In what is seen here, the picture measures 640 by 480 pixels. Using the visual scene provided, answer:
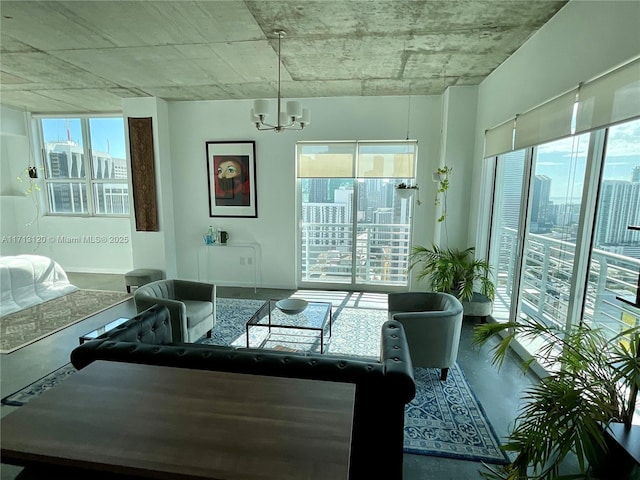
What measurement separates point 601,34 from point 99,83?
5218 mm

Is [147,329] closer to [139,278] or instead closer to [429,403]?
[429,403]

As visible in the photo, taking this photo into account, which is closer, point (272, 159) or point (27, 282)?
point (27, 282)

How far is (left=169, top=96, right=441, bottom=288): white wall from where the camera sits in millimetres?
4879

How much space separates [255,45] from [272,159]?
2.14 metres

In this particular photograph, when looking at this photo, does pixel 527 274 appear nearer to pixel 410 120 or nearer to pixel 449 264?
pixel 449 264

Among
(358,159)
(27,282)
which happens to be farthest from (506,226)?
(27,282)

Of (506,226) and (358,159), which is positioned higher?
(358,159)

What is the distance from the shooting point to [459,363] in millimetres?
3152

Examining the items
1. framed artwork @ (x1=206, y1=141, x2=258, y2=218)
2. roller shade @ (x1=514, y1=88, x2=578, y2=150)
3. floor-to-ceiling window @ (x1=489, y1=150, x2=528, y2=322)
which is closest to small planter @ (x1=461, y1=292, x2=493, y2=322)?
floor-to-ceiling window @ (x1=489, y1=150, x2=528, y2=322)

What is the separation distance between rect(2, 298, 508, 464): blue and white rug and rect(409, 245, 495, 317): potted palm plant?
99cm

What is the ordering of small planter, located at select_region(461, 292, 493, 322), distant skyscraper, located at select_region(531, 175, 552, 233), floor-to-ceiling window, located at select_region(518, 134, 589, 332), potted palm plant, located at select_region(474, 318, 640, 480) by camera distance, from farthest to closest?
small planter, located at select_region(461, 292, 493, 322)
distant skyscraper, located at select_region(531, 175, 552, 233)
floor-to-ceiling window, located at select_region(518, 134, 589, 332)
potted palm plant, located at select_region(474, 318, 640, 480)

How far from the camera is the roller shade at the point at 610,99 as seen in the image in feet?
5.85

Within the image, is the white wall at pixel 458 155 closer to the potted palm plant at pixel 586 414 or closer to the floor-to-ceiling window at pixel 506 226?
the floor-to-ceiling window at pixel 506 226

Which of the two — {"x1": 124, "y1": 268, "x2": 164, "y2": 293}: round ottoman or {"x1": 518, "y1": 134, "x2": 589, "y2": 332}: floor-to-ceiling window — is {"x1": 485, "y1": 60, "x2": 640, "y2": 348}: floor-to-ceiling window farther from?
{"x1": 124, "y1": 268, "x2": 164, "y2": 293}: round ottoman
